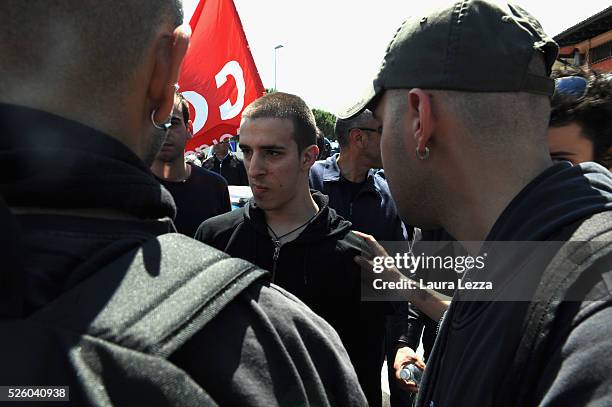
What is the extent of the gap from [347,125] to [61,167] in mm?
3328

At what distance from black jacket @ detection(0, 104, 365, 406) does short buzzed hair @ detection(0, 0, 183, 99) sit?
3.7 inches

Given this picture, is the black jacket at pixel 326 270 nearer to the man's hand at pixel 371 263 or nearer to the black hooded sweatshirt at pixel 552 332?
the man's hand at pixel 371 263

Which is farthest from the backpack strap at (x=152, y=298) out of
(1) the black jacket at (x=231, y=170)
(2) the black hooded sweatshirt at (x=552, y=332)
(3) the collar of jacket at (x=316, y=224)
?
(1) the black jacket at (x=231, y=170)

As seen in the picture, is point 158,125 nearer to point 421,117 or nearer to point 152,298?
point 152,298

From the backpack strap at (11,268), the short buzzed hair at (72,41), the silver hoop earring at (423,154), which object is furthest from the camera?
the silver hoop earring at (423,154)

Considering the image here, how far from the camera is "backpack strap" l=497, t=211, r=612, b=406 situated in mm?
1003

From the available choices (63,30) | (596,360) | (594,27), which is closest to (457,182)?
(596,360)

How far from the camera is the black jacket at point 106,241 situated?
0.77 meters

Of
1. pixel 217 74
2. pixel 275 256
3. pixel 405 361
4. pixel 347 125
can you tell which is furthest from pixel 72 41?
pixel 217 74

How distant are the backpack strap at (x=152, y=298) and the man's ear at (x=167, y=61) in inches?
12.4

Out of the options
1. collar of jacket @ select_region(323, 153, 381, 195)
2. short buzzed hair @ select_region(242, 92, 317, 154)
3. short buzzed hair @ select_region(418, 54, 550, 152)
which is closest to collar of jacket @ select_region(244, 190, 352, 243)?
short buzzed hair @ select_region(242, 92, 317, 154)

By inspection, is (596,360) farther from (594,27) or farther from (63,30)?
(594,27)

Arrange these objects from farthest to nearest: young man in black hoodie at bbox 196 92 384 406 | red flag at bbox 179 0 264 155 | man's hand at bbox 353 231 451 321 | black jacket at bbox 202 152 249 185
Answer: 1. black jacket at bbox 202 152 249 185
2. red flag at bbox 179 0 264 155
3. young man in black hoodie at bbox 196 92 384 406
4. man's hand at bbox 353 231 451 321

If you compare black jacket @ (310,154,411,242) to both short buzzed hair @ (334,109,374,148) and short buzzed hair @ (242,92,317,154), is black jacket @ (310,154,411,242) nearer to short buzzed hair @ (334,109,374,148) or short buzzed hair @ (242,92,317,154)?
short buzzed hair @ (334,109,374,148)
